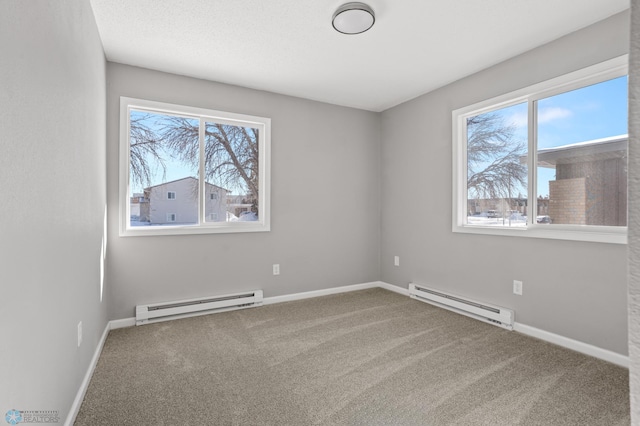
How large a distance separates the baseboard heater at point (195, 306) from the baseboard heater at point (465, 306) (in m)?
1.84

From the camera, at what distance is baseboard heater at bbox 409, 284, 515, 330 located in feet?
9.53

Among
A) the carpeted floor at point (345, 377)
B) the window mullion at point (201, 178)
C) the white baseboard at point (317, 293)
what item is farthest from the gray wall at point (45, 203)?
the white baseboard at point (317, 293)

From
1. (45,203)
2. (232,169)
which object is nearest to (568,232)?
(232,169)

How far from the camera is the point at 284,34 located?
254 centimetres

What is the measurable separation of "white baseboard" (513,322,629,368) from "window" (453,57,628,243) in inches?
31.1

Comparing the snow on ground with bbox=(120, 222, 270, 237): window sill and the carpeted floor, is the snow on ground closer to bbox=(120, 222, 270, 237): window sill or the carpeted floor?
the carpeted floor

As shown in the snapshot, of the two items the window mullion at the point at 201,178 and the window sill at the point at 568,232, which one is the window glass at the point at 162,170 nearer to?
the window mullion at the point at 201,178

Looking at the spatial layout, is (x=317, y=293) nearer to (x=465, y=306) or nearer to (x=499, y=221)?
(x=465, y=306)

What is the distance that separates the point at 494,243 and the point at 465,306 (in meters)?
0.70

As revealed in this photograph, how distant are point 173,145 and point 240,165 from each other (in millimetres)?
712

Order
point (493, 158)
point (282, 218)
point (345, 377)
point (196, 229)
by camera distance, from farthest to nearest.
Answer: point (282, 218) < point (196, 229) < point (493, 158) < point (345, 377)

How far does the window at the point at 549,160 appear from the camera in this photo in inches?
93.4

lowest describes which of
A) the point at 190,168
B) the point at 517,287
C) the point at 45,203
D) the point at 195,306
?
the point at 195,306

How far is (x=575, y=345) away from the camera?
2.47 metres
